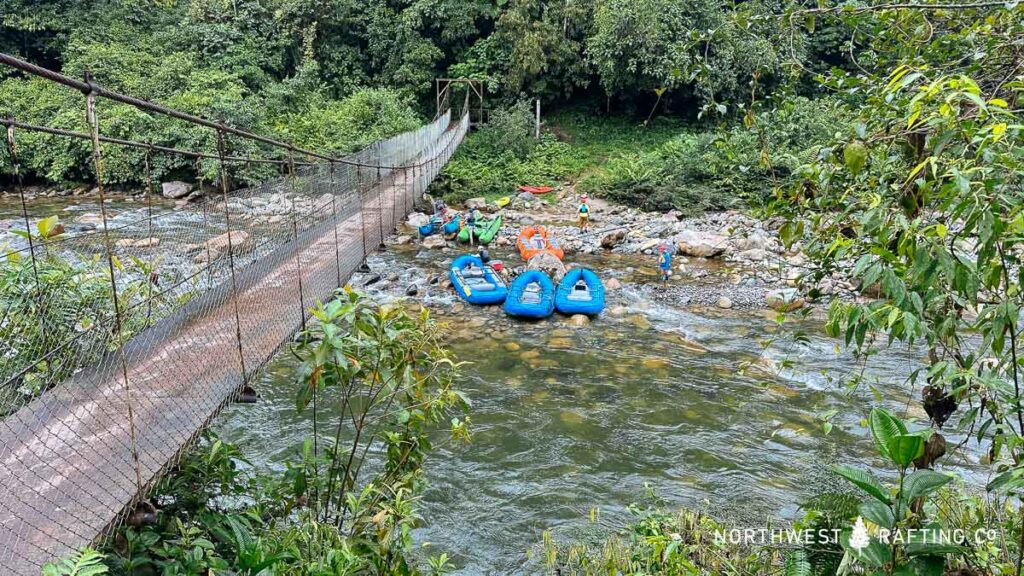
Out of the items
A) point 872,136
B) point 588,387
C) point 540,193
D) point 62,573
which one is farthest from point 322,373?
point 540,193

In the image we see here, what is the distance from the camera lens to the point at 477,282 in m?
6.05

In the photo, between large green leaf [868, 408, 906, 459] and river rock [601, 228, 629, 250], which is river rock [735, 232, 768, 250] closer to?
river rock [601, 228, 629, 250]

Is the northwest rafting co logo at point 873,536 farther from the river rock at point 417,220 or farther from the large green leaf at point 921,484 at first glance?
the river rock at point 417,220

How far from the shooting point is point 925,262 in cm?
102

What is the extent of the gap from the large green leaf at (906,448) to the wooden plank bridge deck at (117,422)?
1551 millimetres

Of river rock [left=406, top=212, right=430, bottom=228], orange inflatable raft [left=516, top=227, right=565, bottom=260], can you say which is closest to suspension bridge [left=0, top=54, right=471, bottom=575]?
orange inflatable raft [left=516, top=227, right=565, bottom=260]

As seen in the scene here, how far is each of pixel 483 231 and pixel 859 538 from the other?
7.67 m

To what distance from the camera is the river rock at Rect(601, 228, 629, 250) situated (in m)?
8.31

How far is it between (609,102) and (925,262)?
13822 millimetres

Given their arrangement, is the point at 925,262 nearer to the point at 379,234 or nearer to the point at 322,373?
the point at 322,373

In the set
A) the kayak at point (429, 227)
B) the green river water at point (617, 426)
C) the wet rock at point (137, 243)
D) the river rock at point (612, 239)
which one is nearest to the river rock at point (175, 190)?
the kayak at point (429, 227)

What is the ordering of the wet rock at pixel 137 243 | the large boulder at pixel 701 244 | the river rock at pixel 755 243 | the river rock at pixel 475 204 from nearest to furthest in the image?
the wet rock at pixel 137 243
the river rock at pixel 755 243
the large boulder at pixel 701 244
the river rock at pixel 475 204

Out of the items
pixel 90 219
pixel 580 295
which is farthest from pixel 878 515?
pixel 90 219

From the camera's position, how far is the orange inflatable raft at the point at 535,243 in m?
7.61
